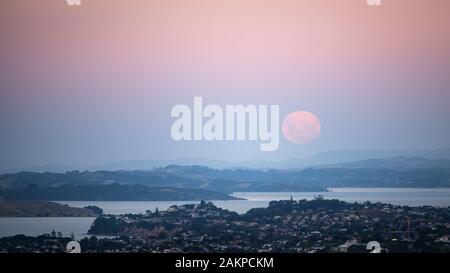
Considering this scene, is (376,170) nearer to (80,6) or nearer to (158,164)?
(158,164)

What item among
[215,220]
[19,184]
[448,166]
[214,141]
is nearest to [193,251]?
[215,220]

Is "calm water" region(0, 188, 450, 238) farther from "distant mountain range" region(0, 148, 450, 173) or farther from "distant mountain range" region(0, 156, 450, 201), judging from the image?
"distant mountain range" region(0, 148, 450, 173)

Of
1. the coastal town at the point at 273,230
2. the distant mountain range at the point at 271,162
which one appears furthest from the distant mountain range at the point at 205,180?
the coastal town at the point at 273,230

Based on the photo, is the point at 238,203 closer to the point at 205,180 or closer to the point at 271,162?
the point at 205,180

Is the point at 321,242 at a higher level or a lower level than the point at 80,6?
lower
